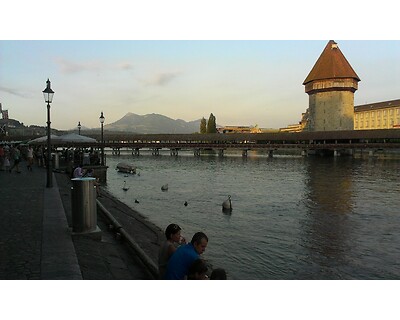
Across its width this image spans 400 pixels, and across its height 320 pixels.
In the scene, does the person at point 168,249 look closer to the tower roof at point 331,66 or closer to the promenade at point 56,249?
the promenade at point 56,249

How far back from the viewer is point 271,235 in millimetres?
10000

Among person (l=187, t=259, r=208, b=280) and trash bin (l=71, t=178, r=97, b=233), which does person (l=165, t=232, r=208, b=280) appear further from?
trash bin (l=71, t=178, r=97, b=233)

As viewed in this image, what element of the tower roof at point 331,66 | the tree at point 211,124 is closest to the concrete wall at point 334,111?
the tower roof at point 331,66

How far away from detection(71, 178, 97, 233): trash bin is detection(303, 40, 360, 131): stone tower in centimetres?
6418

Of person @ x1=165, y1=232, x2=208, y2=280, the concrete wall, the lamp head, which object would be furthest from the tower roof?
person @ x1=165, y1=232, x2=208, y2=280

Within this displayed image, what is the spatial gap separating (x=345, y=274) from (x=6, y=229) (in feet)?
20.5

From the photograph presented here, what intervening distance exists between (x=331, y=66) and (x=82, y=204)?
66.8m

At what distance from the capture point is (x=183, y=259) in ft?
12.1

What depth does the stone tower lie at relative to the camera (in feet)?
210

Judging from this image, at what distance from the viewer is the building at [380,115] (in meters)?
82.7

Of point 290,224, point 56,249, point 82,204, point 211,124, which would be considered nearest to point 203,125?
point 211,124

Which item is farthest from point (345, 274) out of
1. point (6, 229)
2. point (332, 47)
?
point (332, 47)

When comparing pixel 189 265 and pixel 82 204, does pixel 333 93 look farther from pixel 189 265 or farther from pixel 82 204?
pixel 189 265

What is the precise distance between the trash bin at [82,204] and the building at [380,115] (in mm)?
83822
